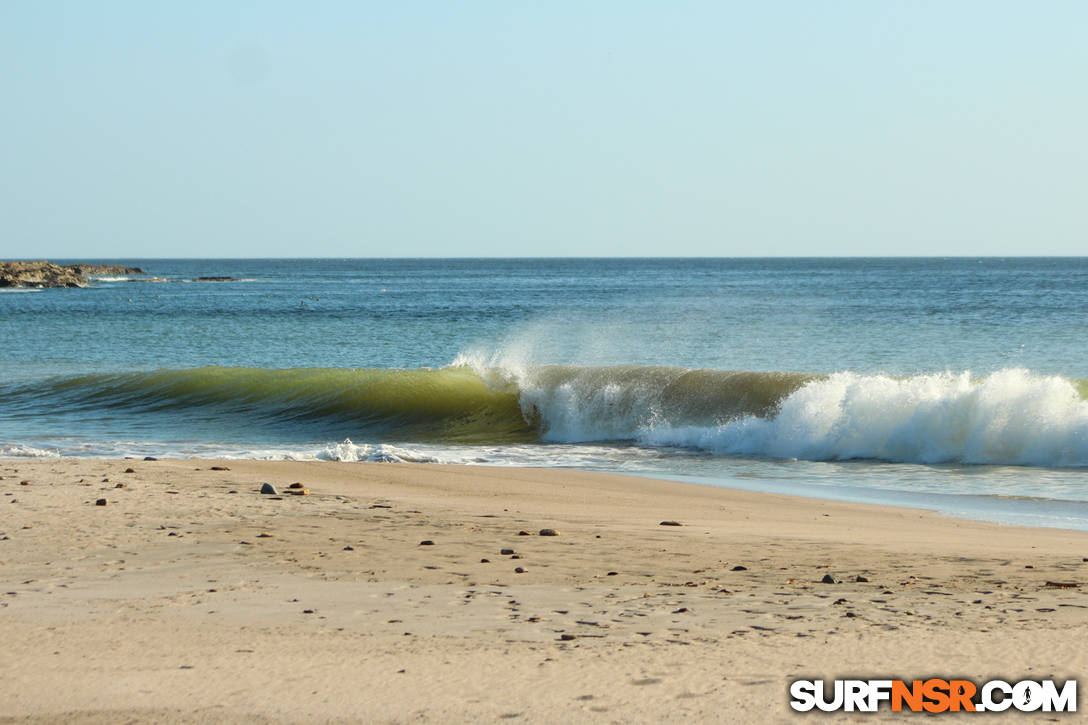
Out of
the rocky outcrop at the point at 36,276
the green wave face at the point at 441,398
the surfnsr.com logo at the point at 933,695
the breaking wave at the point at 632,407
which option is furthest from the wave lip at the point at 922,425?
the rocky outcrop at the point at 36,276

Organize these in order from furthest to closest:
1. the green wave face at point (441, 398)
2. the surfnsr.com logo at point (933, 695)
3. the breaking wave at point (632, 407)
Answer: the green wave face at point (441, 398), the breaking wave at point (632, 407), the surfnsr.com logo at point (933, 695)

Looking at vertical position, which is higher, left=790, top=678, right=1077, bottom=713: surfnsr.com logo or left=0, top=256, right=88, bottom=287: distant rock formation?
left=0, top=256, right=88, bottom=287: distant rock formation

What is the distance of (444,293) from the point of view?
300 feet

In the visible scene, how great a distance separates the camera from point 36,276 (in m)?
95.4

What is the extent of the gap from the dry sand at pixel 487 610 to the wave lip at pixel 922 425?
620 centimetres

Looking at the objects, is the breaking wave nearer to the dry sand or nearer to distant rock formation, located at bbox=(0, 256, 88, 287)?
the dry sand

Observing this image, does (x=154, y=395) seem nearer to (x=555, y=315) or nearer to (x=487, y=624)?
(x=487, y=624)

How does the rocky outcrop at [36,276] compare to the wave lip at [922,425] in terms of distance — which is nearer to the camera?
the wave lip at [922,425]

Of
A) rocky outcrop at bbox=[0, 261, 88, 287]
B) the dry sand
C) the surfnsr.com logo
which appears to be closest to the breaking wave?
the dry sand

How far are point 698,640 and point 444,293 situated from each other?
86929 mm

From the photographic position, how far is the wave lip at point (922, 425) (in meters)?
15.5

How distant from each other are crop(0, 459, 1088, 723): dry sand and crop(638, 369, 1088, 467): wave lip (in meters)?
6.20

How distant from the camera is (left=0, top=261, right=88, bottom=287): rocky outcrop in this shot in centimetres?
9481

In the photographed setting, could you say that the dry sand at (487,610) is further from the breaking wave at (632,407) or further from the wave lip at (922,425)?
the breaking wave at (632,407)
